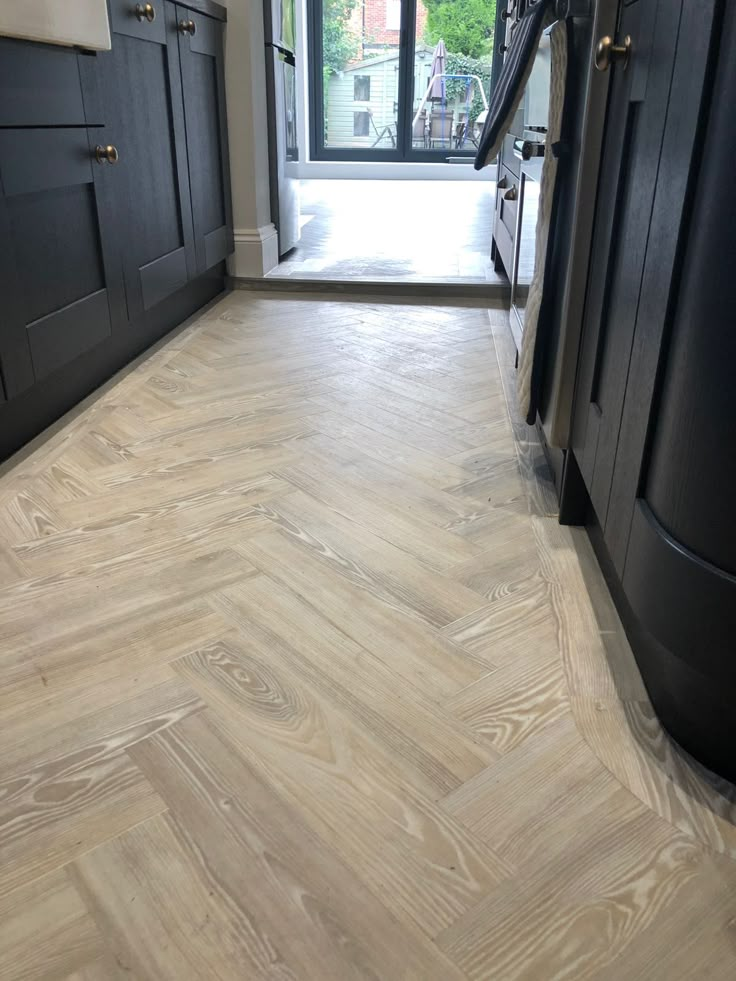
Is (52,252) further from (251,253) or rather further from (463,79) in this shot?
(463,79)

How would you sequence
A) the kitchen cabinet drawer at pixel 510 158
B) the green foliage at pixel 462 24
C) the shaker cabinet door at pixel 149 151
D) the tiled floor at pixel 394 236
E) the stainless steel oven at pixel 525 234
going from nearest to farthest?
the stainless steel oven at pixel 525 234
the shaker cabinet door at pixel 149 151
the kitchen cabinet drawer at pixel 510 158
the tiled floor at pixel 394 236
the green foliage at pixel 462 24

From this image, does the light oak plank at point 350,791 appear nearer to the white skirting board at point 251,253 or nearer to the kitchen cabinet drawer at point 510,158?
the kitchen cabinet drawer at point 510,158

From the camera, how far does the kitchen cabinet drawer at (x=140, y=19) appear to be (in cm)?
169

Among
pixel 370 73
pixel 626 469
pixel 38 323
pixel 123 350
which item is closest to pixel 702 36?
pixel 626 469

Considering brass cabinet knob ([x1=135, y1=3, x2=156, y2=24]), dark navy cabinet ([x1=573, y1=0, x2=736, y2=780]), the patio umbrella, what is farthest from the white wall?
the patio umbrella

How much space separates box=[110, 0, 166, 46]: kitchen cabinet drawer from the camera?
1694 mm

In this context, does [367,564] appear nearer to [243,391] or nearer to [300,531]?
[300,531]

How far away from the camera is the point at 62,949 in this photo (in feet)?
2.00

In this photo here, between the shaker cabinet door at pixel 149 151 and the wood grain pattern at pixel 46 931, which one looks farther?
the shaker cabinet door at pixel 149 151

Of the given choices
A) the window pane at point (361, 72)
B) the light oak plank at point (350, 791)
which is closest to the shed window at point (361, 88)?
the window pane at point (361, 72)

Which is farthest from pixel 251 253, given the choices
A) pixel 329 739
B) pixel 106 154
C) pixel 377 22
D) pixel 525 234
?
pixel 377 22

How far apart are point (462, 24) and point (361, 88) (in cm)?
93

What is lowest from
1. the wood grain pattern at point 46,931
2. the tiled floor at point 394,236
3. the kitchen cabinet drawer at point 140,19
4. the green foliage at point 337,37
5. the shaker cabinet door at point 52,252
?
the wood grain pattern at point 46,931

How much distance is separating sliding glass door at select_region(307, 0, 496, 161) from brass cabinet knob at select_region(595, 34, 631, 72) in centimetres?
586
